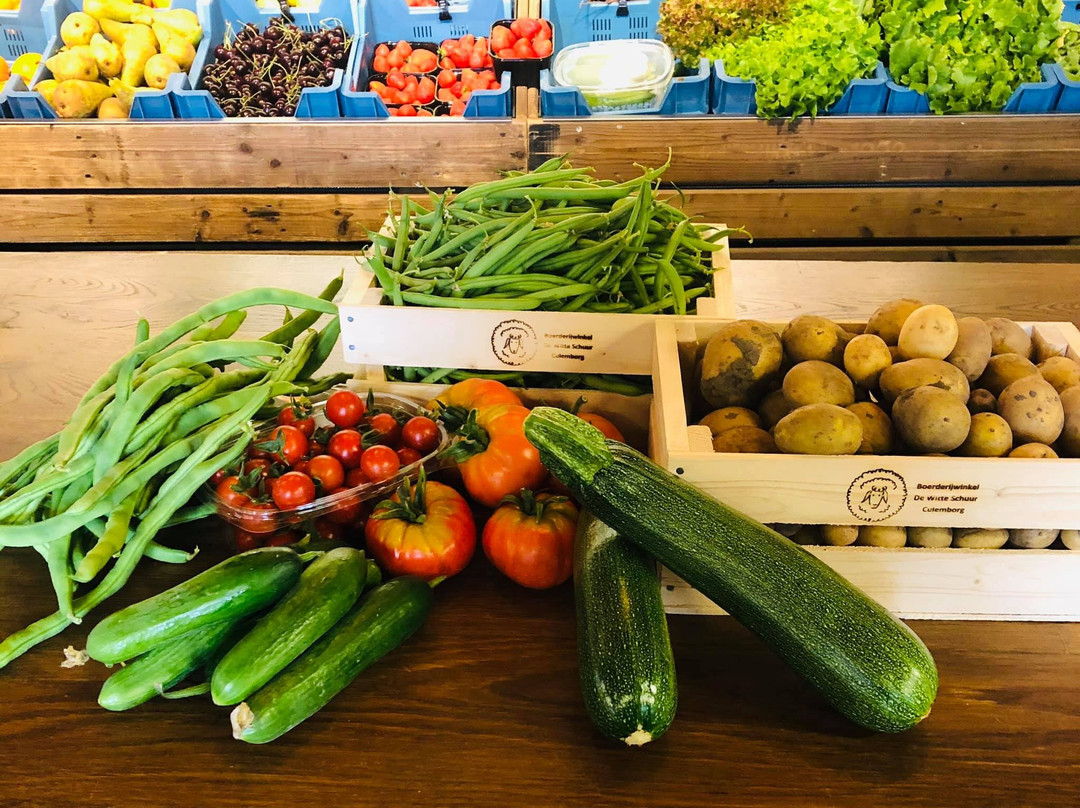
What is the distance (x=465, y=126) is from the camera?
3627 millimetres

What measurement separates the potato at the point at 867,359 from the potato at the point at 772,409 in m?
0.11

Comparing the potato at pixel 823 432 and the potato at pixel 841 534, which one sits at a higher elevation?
the potato at pixel 823 432

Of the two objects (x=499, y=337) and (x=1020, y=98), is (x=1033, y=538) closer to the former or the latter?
(x=499, y=337)

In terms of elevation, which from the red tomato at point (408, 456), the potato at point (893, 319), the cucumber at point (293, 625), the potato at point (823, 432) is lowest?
the cucumber at point (293, 625)

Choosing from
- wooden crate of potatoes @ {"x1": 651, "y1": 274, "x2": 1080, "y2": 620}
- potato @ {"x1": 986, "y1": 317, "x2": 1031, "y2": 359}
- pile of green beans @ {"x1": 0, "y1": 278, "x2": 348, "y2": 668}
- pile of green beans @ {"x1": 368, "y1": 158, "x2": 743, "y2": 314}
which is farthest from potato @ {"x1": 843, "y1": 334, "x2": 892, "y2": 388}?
pile of green beans @ {"x1": 0, "y1": 278, "x2": 348, "y2": 668}

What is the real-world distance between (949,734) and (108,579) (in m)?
1.21

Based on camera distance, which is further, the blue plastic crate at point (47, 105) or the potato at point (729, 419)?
the blue plastic crate at point (47, 105)

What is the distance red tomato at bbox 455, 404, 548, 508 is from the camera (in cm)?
133

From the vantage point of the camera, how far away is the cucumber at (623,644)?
3.22 ft

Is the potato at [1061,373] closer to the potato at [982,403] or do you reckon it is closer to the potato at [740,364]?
the potato at [982,403]

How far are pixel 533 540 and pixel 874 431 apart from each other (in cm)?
53

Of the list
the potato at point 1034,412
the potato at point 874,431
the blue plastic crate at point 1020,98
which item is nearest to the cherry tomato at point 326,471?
the potato at point 874,431

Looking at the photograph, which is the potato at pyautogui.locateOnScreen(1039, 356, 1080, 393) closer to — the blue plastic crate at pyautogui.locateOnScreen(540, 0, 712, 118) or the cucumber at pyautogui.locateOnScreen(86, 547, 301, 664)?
the cucumber at pyautogui.locateOnScreen(86, 547, 301, 664)

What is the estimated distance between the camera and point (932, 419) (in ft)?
3.60
